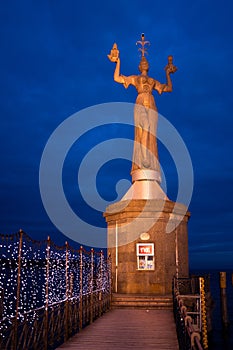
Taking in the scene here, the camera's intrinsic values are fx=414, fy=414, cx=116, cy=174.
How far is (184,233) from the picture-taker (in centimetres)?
1927

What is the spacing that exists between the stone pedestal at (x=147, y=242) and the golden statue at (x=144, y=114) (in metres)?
2.44

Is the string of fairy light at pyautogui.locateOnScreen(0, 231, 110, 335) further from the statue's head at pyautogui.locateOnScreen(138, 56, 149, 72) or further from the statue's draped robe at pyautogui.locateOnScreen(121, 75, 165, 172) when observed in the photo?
the statue's head at pyautogui.locateOnScreen(138, 56, 149, 72)

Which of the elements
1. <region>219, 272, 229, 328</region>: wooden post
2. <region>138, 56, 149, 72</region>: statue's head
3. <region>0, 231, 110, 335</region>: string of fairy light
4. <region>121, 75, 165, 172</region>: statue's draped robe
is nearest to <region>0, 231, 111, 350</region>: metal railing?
<region>0, 231, 110, 335</region>: string of fairy light

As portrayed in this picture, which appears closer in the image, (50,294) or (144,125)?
(50,294)

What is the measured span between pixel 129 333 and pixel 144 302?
5065 mm

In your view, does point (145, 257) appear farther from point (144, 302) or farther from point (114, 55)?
point (114, 55)

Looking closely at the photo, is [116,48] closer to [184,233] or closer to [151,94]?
[151,94]

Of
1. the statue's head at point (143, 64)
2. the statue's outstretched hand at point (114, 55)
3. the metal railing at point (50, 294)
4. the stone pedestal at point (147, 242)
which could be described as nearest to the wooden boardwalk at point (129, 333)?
the metal railing at point (50, 294)

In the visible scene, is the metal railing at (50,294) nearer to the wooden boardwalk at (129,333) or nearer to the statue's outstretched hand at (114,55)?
the wooden boardwalk at (129,333)

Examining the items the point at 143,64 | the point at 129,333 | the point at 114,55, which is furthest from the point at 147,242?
the point at 114,55

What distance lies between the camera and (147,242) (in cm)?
1798

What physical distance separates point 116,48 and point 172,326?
47.4ft

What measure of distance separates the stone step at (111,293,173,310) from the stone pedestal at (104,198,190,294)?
118 cm

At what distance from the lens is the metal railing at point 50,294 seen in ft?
26.9
